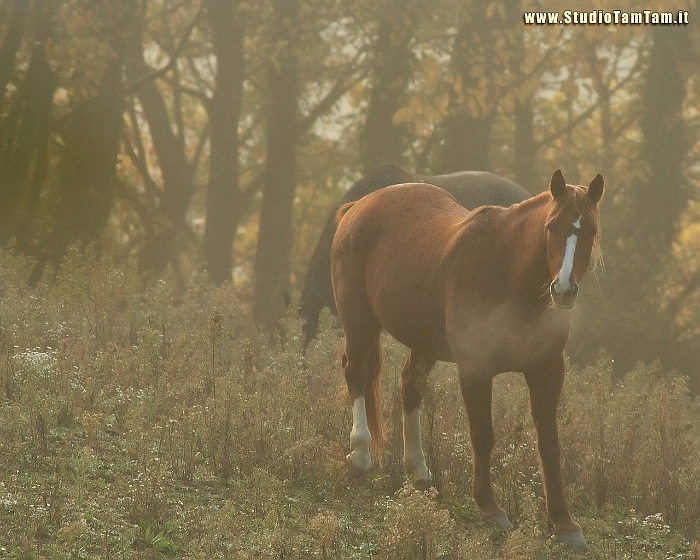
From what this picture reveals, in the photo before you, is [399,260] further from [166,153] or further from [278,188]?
[166,153]

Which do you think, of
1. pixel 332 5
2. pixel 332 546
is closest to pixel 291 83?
pixel 332 5

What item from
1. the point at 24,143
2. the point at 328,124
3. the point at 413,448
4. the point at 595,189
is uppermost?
the point at 328,124

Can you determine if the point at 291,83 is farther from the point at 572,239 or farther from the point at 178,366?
the point at 572,239

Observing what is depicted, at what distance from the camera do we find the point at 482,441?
6.39m

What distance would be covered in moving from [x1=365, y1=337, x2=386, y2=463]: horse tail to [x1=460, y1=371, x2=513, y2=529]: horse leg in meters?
1.05

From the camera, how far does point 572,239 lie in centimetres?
552

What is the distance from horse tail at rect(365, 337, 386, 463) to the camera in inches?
291

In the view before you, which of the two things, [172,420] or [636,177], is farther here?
[636,177]

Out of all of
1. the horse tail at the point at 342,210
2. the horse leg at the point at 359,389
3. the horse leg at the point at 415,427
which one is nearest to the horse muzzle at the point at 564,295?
the horse leg at the point at 415,427

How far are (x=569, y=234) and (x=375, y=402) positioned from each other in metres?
2.47

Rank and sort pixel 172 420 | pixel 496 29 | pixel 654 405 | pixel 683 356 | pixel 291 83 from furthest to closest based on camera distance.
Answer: pixel 291 83 → pixel 496 29 → pixel 683 356 → pixel 654 405 → pixel 172 420

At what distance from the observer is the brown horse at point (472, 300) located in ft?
19.0

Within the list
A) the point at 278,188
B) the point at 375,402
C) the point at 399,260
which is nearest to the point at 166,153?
the point at 278,188

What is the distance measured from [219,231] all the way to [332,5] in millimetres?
4452
